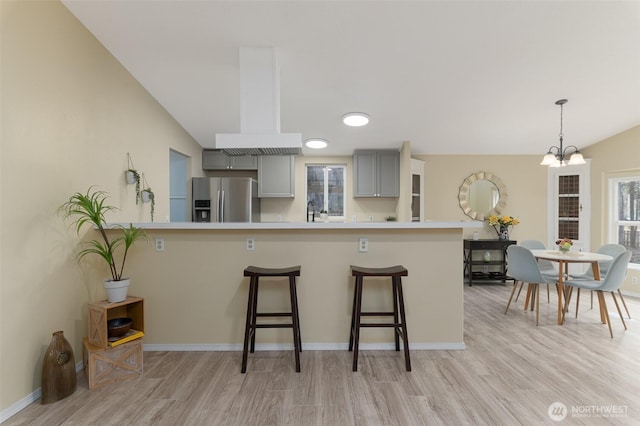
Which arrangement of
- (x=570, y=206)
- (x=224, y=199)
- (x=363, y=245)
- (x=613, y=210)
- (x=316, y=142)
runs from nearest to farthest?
(x=363, y=245), (x=316, y=142), (x=224, y=199), (x=613, y=210), (x=570, y=206)

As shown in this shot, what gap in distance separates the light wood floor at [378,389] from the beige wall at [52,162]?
0.47m

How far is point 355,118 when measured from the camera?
11.9ft

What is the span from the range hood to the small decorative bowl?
155 cm

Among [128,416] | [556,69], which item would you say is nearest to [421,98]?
[556,69]

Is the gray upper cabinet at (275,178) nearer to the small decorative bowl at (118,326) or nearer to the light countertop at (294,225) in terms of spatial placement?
the light countertop at (294,225)

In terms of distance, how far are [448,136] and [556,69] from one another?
1.66 m

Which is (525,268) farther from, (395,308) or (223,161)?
(223,161)

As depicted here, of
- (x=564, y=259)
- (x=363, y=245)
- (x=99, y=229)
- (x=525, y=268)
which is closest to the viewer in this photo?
(x=99, y=229)

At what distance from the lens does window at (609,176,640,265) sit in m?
4.46

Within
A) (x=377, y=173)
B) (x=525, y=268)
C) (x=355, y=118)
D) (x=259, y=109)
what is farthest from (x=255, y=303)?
(x=377, y=173)

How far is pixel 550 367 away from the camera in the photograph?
7.71 feet

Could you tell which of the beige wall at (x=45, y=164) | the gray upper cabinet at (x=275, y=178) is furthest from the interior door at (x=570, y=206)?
the beige wall at (x=45, y=164)

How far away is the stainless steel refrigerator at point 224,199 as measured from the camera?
435cm

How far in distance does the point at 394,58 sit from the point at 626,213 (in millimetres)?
4636
